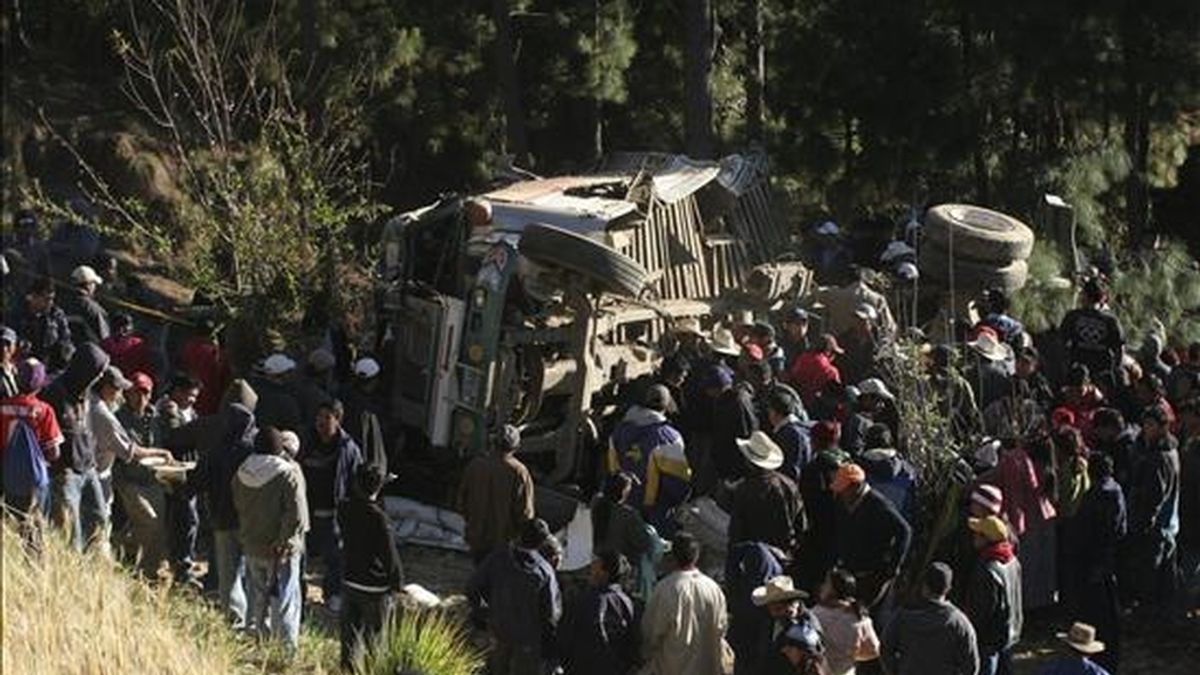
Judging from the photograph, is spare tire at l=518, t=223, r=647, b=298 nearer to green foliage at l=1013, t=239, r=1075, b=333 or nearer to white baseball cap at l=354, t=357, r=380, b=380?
white baseball cap at l=354, t=357, r=380, b=380

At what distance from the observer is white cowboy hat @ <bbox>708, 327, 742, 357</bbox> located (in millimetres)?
Result: 15734

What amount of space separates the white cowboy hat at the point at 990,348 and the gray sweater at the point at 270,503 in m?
5.90

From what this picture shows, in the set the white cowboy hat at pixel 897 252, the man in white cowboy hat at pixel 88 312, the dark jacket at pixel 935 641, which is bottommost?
the dark jacket at pixel 935 641

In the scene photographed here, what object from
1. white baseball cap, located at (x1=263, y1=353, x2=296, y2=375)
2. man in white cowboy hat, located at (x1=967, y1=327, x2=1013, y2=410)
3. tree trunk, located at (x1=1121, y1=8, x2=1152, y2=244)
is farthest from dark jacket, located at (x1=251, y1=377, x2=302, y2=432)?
tree trunk, located at (x1=1121, y1=8, x2=1152, y2=244)

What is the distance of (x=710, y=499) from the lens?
14.1 meters

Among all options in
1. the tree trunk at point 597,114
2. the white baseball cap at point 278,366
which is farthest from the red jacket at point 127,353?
the tree trunk at point 597,114

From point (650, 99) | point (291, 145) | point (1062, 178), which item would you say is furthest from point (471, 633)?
point (650, 99)

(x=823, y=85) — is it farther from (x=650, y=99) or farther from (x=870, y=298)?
(x=870, y=298)

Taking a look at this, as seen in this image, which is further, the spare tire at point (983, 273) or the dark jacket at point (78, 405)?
the spare tire at point (983, 273)

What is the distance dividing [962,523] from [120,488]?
5.49 meters

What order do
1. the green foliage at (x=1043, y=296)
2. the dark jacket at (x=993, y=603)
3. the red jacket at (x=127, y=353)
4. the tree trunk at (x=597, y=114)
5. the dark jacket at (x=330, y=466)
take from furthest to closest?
1. the tree trunk at (x=597, y=114)
2. the green foliage at (x=1043, y=296)
3. the red jacket at (x=127, y=353)
4. the dark jacket at (x=330, y=466)
5. the dark jacket at (x=993, y=603)

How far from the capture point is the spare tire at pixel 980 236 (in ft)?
60.2

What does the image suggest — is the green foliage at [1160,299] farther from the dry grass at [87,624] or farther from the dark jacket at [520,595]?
the dry grass at [87,624]

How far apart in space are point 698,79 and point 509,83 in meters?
2.35
